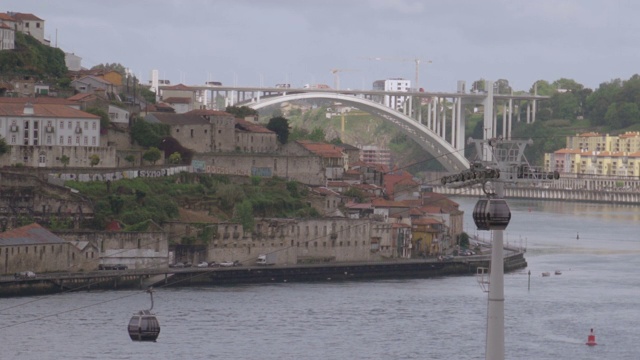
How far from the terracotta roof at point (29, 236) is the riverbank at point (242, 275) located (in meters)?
1.11

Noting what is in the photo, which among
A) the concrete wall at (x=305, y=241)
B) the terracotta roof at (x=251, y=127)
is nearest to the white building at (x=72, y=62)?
the terracotta roof at (x=251, y=127)

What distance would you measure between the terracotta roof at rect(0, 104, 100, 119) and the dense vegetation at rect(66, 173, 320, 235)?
336cm

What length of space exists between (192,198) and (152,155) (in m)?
3.61

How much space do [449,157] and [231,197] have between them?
57.9 m

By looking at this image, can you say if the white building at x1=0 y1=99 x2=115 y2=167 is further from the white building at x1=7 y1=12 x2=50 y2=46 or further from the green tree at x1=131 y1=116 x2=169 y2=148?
the white building at x1=7 y1=12 x2=50 y2=46

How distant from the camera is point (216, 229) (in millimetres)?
53031

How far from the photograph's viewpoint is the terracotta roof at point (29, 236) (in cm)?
4678

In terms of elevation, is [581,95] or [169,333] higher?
[581,95]

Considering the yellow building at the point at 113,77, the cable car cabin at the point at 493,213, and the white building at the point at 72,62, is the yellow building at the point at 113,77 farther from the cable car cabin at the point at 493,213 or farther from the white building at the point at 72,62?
the cable car cabin at the point at 493,213

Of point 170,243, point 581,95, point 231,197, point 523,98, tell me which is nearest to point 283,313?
point 170,243

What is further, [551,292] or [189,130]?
[189,130]

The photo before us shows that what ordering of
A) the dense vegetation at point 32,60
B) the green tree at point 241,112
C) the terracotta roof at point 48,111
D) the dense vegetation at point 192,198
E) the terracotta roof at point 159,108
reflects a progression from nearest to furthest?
1. the dense vegetation at point 192,198
2. the terracotta roof at point 48,111
3. the dense vegetation at point 32,60
4. the terracotta roof at point 159,108
5. the green tree at point 241,112

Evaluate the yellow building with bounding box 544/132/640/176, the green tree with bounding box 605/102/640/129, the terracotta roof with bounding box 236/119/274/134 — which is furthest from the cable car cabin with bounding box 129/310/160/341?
the green tree with bounding box 605/102/640/129

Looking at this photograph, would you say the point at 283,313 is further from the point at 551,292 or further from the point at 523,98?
the point at 523,98
